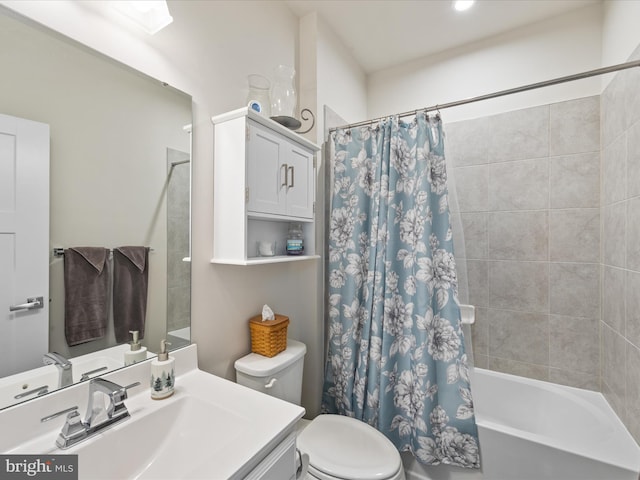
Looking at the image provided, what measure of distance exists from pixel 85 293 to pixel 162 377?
35cm

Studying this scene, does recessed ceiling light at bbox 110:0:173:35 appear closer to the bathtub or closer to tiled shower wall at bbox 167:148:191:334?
tiled shower wall at bbox 167:148:191:334

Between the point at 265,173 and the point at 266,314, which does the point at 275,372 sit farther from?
the point at 265,173

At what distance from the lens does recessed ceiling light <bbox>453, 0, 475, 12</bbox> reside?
66.3 inches

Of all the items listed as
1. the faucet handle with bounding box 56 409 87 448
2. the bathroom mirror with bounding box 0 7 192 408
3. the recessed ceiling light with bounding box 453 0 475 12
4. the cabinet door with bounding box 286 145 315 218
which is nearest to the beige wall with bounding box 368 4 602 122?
the recessed ceiling light with bounding box 453 0 475 12

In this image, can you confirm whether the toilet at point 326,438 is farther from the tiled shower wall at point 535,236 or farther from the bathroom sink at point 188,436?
the tiled shower wall at point 535,236

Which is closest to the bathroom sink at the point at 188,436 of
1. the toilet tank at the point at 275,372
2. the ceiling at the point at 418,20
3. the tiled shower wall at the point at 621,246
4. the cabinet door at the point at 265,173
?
the toilet tank at the point at 275,372

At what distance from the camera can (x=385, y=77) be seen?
2.42 meters

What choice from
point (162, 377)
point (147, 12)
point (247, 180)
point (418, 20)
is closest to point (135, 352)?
point (162, 377)

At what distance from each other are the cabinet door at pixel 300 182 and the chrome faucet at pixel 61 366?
97 cm

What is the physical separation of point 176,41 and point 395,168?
1126mm

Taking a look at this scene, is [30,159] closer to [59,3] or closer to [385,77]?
[59,3]

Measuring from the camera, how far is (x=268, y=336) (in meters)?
1.37

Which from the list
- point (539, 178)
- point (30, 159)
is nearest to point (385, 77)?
point (539, 178)

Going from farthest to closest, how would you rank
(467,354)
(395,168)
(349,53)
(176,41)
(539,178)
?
(349,53) → (539,178) → (395,168) → (467,354) → (176,41)
